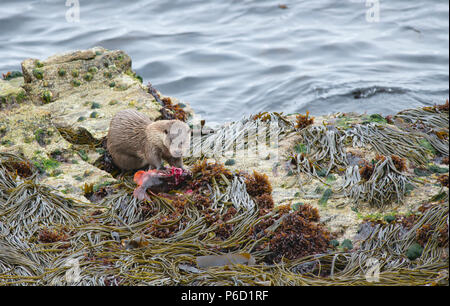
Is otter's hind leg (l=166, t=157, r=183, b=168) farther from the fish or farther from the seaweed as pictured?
the seaweed

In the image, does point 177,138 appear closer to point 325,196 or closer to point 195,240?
point 195,240

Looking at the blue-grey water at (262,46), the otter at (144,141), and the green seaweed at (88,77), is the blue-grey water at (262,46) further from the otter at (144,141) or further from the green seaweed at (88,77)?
the otter at (144,141)

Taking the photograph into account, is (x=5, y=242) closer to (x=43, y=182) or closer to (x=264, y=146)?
(x=43, y=182)

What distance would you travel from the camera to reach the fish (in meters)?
5.66

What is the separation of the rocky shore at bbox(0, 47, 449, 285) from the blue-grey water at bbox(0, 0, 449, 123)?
14.2 feet

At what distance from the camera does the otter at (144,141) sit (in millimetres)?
5754

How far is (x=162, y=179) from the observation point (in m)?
5.71

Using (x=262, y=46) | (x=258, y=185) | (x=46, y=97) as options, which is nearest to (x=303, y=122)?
(x=258, y=185)

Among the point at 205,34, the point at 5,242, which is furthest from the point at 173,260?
the point at 205,34

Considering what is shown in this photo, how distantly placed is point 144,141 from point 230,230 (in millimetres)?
1802

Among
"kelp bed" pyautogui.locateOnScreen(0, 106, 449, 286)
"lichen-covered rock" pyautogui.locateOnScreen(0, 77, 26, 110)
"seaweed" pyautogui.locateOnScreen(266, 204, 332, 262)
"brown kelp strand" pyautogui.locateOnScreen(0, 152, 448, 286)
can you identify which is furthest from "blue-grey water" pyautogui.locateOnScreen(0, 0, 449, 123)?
"seaweed" pyautogui.locateOnScreen(266, 204, 332, 262)

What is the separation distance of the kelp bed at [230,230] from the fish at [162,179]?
0.10 metres

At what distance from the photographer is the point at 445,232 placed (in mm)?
4105

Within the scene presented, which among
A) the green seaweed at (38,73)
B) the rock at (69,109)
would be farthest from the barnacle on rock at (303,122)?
the green seaweed at (38,73)
